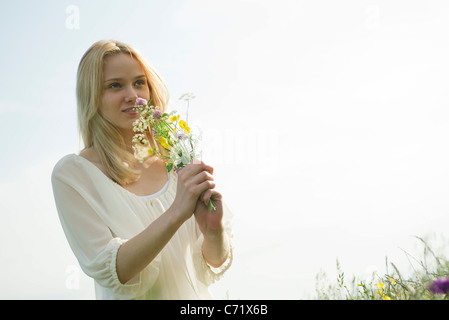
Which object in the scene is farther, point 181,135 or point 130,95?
point 130,95

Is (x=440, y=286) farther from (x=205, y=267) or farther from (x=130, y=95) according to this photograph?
(x=130, y=95)

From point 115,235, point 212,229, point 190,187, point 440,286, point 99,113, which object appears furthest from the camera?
point 99,113

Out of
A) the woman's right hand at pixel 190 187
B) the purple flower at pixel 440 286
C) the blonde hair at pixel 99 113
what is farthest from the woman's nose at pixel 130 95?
the purple flower at pixel 440 286

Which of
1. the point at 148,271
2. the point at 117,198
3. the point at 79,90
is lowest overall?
the point at 148,271

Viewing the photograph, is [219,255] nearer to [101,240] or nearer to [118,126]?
[101,240]

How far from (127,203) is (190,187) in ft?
2.33

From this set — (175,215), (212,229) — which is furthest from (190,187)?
(212,229)

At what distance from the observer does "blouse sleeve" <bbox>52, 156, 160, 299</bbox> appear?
2.40m

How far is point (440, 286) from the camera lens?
1280 millimetres

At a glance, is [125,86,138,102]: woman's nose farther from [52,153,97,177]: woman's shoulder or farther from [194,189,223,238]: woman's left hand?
[194,189,223,238]: woman's left hand
